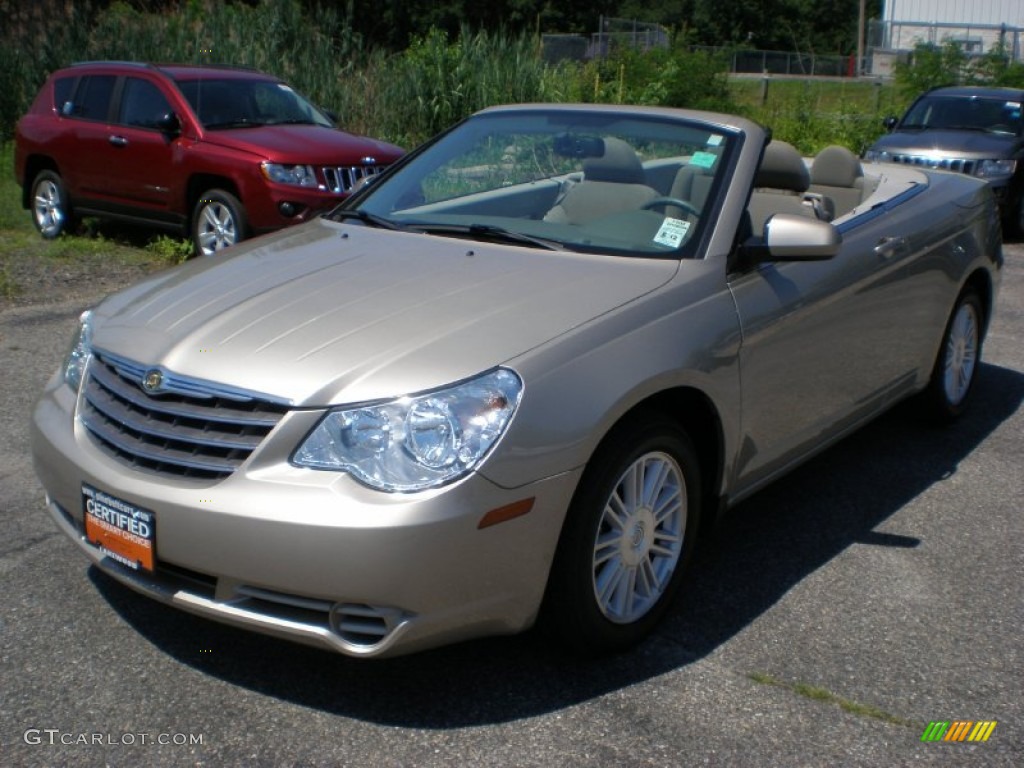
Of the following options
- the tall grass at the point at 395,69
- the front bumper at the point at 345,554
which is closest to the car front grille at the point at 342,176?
the tall grass at the point at 395,69

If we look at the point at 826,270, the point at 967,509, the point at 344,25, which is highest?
the point at 344,25

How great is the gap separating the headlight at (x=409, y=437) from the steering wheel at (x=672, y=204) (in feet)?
4.65

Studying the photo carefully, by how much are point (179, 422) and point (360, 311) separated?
24.1 inches

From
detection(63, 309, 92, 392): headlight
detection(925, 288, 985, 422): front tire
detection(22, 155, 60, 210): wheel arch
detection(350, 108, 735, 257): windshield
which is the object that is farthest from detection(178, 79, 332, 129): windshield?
detection(63, 309, 92, 392): headlight

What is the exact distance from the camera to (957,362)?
6.04 metres

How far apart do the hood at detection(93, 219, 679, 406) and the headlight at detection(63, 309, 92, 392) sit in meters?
0.06

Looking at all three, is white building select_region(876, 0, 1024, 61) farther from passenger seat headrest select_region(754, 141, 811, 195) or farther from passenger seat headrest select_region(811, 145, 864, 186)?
passenger seat headrest select_region(754, 141, 811, 195)

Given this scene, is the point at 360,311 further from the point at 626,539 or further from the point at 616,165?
the point at 616,165

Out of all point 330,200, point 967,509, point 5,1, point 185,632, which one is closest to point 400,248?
point 185,632

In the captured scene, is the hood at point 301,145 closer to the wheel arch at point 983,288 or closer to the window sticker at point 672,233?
the wheel arch at point 983,288

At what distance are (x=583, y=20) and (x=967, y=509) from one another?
51.2 meters

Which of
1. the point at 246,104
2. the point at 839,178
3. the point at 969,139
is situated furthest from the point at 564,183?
the point at 969,139

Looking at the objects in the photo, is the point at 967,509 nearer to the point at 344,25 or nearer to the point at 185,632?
the point at 185,632

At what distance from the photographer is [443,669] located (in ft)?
11.9
